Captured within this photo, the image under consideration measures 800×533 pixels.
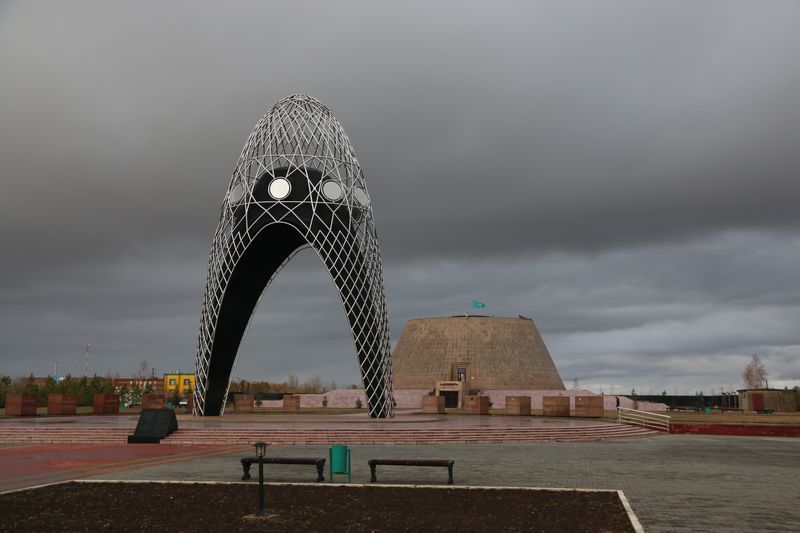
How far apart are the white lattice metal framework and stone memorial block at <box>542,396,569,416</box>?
33.6ft

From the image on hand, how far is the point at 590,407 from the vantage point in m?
41.1

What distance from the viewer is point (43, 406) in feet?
208

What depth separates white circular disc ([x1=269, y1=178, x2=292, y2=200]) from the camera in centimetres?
3953

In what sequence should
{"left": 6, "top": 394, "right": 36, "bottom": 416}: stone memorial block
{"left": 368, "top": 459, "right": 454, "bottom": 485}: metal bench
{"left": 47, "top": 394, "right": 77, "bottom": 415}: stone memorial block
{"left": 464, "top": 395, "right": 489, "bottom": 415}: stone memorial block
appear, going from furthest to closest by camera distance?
1. {"left": 464, "top": 395, "right": 489, "bottom": 415}: stone memorial block
2. {"left": 47, "top": 394, "right": 77, "bottom": 415}: stone memorial block
3. {"left": 6, "top": 394, "right": 36, "bottom": 416}: stone memorial block
4. {"left": 368, "top": 459, "right": 454, "bottom": 485}: metal bench

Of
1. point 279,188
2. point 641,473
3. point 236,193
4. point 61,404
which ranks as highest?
point 236,193

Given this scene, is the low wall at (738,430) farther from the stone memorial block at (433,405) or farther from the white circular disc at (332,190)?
the white circular disc at (332,190)

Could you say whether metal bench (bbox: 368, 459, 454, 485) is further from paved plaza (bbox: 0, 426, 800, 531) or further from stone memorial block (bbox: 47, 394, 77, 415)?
stone memorial block (bbox: 47, 394, 77, 415)

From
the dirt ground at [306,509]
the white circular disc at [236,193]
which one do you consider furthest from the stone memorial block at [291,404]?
the dirt ground at [306,509]

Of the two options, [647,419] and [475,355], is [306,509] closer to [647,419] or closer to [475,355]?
[647,419]

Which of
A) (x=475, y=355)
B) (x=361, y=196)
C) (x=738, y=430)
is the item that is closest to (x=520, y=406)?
(x=738, y=430)

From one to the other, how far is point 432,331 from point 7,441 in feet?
208

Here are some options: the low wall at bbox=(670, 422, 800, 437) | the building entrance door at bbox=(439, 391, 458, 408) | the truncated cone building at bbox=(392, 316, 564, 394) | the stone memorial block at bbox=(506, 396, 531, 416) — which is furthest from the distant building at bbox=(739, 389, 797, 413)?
the low wall at bbox=(670, 422, 800, 437)

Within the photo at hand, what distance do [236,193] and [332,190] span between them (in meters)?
5.80

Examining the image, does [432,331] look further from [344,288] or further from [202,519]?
[202,519]
